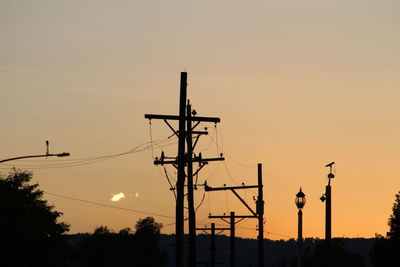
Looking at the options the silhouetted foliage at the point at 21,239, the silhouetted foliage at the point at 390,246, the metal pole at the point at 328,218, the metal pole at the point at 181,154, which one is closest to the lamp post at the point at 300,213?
the metal pole at the point at 328,218

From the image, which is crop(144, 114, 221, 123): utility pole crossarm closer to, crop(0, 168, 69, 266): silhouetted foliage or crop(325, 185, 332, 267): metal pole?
crop(325, 185, 332, 267): metal pole

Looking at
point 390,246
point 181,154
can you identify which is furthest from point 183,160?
point 390,246

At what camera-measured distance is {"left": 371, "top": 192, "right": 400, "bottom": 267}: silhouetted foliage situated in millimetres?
136375

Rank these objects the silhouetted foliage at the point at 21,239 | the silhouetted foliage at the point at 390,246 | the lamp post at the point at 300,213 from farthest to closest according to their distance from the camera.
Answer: the silhouetted foliage at the point at 390,246 < the silhouetted foliage at the point at 21,239 < the lamp post at the point at 300,213

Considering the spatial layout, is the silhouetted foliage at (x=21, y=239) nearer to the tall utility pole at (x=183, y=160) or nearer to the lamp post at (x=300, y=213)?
the tall utility pole at (x=183, y=160)

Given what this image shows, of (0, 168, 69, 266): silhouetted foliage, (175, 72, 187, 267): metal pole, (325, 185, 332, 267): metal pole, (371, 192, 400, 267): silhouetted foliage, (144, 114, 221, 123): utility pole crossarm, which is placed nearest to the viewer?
(144, 114, 221, 123): utility pole crossarm

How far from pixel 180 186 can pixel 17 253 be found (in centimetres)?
3337

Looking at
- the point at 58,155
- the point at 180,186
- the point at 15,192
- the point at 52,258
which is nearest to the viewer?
the point at 58,155

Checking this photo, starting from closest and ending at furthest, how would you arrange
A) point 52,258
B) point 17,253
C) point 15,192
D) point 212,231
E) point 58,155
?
point 58,155, point 17,253, point 52,258, point 212,231, point 15,192

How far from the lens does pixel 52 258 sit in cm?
11344

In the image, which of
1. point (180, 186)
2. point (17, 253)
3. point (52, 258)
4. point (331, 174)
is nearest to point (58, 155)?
point (180, 186)

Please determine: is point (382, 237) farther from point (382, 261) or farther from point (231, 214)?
point (231, 214)

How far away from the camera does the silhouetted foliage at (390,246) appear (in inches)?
5369

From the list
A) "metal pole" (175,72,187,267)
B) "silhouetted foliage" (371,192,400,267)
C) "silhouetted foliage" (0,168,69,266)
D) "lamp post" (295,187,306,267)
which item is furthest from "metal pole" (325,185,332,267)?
"silhouetted foliage" (371,192,400,267)
